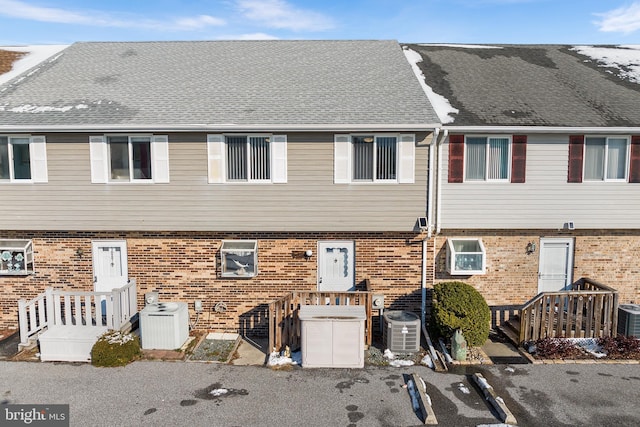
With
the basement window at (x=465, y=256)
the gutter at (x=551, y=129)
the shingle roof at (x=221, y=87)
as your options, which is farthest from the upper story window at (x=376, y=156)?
the basement window at (x=465, y=256)

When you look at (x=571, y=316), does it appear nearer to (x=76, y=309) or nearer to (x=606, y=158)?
(x=606, y=158)

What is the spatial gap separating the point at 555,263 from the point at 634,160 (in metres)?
3.30

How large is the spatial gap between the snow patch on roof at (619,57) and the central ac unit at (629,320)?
782 centimetres

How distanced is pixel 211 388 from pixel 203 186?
15.7 feet

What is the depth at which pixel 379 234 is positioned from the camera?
11125 mm

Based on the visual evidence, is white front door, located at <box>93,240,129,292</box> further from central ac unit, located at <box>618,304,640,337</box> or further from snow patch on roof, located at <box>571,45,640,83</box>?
snow patch on roof, located at <box>571,45,640,83</box>

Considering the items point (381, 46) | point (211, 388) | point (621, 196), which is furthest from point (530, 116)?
point (211, 388)

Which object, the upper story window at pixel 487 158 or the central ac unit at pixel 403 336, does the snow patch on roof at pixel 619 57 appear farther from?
the central ac unit at pixel 403 336

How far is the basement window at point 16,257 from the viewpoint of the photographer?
36.9 ft

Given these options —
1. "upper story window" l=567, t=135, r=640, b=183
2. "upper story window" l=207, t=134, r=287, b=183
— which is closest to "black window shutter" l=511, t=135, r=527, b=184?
"upper story window" l=567, t=135, r=640, b=183

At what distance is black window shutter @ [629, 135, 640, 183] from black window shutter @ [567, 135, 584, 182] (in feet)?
4.27

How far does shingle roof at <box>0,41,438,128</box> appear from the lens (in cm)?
1090

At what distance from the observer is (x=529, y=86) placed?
44.1ft

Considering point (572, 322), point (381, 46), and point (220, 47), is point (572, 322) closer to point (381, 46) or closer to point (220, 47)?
point (381, 46)
